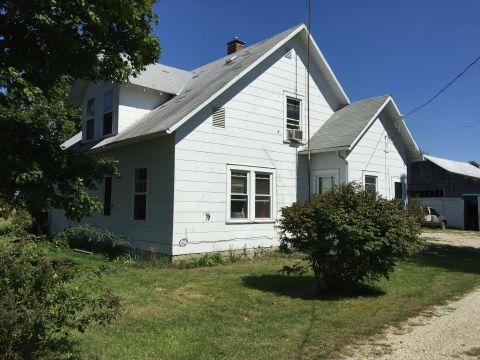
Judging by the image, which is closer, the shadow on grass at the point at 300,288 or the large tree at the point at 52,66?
the large tree at the point at 52,66

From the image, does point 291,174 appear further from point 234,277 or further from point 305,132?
point 234,277

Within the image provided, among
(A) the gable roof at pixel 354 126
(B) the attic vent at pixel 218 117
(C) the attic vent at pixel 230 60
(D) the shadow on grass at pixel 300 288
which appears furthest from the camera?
(C) the attic vent at pixel 230 60

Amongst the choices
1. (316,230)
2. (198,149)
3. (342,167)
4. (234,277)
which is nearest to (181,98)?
(198,149)

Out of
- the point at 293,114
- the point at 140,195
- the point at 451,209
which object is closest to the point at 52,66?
the point at 140,195

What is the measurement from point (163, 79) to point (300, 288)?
1095cm

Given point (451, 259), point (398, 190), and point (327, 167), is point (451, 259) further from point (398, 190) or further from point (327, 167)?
point (327, 167)

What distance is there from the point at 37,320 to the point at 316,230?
558cm

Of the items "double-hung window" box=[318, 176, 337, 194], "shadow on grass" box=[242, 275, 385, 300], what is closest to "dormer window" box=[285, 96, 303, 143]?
"double-hung window" box=[318, 176, 337, 194]

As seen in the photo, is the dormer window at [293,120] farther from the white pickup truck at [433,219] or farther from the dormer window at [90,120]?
the white pickup truck at [433,219]

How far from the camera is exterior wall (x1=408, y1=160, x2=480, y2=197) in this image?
1355 inches

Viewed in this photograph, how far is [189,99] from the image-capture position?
13883 mm

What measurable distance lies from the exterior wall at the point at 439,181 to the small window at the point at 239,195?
26850 mm

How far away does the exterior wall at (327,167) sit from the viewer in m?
14.7

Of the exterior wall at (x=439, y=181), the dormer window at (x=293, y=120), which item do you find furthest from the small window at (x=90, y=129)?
the exterior wall at (x=439, y=181)
